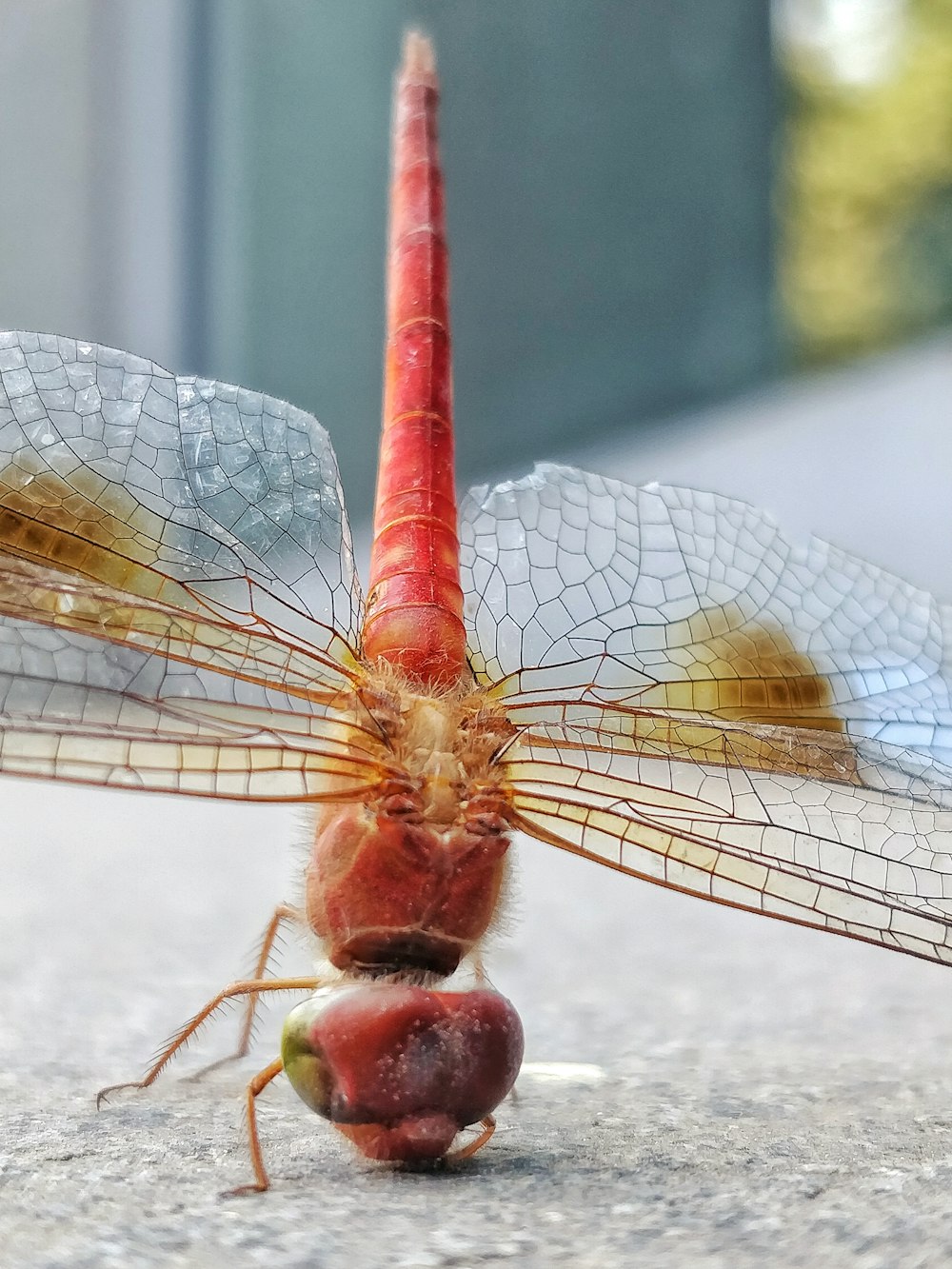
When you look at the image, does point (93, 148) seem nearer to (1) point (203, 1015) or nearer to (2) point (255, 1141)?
(1) point (203, 1015)

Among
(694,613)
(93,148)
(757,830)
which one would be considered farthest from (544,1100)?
(93,148)

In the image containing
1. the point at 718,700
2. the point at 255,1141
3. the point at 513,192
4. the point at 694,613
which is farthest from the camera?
the point at 513,192

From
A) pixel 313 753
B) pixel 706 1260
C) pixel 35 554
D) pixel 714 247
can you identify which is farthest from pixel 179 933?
pixel 714 247

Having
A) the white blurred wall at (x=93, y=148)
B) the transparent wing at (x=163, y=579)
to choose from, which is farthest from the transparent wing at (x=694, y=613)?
the white blurred wall at (x=93, y=148)

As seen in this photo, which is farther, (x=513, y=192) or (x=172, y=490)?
(x=513, y=192)

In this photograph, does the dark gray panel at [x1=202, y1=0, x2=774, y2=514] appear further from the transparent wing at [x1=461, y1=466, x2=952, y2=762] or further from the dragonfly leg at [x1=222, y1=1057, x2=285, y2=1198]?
the dragonfly leg at [x1=222, y1=1057, x2=285, y2=1198]

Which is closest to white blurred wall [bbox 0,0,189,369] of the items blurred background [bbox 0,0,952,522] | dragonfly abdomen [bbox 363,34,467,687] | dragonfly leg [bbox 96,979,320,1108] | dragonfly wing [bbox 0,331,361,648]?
blurred background [bbox 0,0,952,522]

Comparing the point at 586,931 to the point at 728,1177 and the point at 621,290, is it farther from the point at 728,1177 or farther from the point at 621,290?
the point at 621,290
